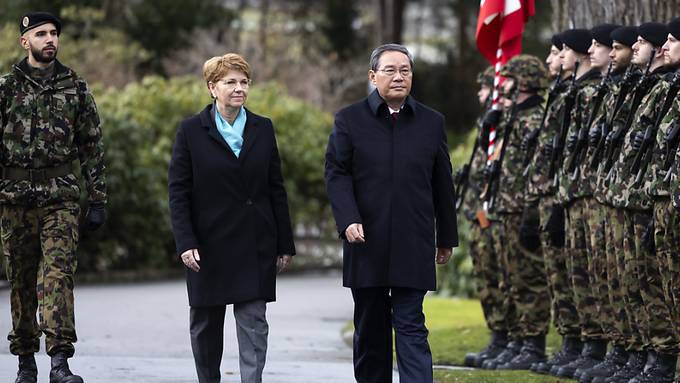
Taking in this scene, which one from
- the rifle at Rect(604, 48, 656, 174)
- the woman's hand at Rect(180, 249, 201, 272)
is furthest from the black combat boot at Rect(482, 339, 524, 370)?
the woman's hand at Rect(180, 249, 201, 272)

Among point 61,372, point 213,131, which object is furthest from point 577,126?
point 61,372

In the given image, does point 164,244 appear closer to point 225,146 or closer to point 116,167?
point 116,167

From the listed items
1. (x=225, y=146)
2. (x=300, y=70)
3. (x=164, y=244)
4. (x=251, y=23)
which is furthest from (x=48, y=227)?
(x=251, y=23)

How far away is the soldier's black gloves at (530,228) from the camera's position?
1095 centimetres

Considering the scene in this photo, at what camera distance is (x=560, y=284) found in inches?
424

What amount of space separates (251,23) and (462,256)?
34.5 metres

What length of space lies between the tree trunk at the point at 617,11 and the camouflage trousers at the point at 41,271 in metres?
5.32

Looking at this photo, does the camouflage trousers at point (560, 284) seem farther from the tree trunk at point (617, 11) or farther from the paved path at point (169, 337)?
the tree trunk at point (617, 11)

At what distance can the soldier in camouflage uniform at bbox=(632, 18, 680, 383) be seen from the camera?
28.8 ft

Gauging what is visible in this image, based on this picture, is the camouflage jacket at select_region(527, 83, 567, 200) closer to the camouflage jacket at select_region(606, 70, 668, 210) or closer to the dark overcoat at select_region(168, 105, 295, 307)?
the camouflage jacket at select_region(606, 70, 668, 210)

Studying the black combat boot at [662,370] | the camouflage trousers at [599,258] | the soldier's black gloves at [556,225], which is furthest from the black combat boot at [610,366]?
the soldier's black gloves at [556,225]

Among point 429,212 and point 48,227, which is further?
point 48,227

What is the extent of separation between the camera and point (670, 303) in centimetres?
891

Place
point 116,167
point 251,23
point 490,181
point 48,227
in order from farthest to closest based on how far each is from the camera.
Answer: point 251,23, point 116,167, point 490,181, point 48,227
